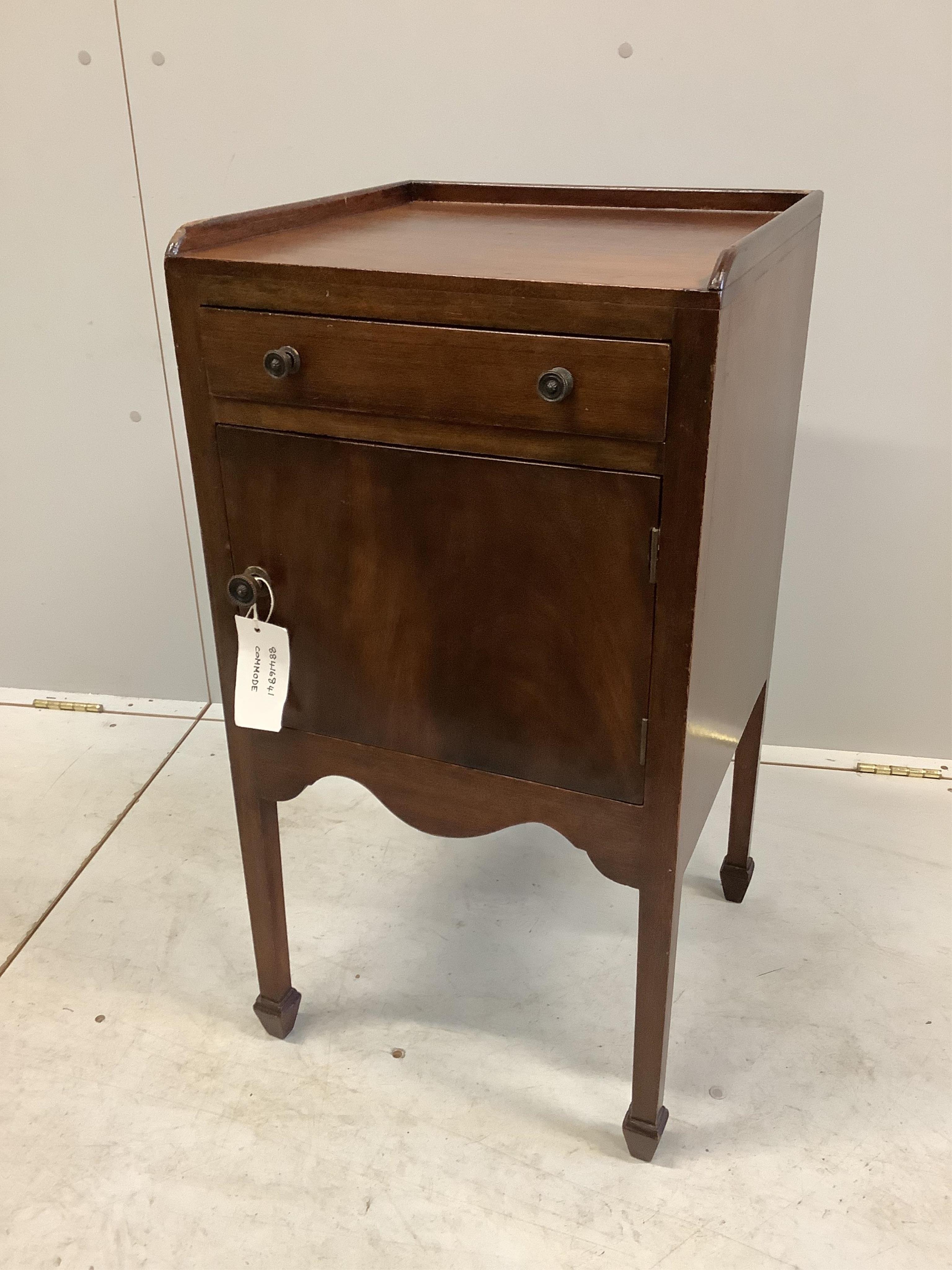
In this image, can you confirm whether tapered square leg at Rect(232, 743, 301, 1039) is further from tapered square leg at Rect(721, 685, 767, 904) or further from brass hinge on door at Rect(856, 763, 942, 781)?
brass hinge on door at Rect(856, 763, 942, 781)

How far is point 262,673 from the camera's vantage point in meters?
1.10

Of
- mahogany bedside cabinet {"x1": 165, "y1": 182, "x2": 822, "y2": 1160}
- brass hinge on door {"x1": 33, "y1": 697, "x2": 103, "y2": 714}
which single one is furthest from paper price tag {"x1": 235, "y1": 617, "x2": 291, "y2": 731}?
brass hinge on door {"x1": 33, "y1": 697, "x2": 103, "y2": 714}

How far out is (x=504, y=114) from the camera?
1505 millimetres

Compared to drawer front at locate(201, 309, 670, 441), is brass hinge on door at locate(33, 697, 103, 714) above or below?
below

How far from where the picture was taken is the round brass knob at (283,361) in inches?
37.2

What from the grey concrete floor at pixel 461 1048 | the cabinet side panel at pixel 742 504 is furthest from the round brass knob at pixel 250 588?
the grey concrete floor at pixel 461 1048

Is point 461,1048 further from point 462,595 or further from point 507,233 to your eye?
point 507,233

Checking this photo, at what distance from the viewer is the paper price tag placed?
109 centimetres

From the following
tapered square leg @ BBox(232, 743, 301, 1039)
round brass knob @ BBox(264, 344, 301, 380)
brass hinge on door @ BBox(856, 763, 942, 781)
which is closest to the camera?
round brass knob @ BBox(264, 344, 301, 380)

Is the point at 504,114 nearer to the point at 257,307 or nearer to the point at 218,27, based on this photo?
the point at 218,27

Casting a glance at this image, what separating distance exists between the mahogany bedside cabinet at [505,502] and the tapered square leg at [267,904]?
21 mm

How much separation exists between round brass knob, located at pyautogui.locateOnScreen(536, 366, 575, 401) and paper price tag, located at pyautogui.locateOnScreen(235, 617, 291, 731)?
375mm

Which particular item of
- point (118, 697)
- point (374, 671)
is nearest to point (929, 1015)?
point (374, 671)

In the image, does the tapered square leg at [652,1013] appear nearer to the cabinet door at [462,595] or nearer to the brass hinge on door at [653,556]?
the cabinet door at [462,595]
